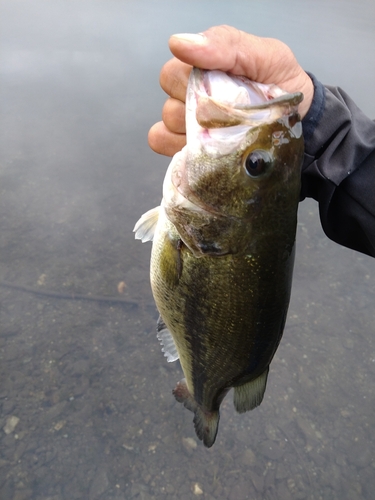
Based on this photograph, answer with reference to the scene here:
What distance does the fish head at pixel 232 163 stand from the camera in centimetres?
108

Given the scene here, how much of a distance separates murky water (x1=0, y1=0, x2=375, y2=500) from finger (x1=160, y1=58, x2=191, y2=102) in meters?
2.64

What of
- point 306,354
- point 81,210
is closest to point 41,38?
point 81,210

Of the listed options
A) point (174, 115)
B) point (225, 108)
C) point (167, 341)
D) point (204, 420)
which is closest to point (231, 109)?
point (225, 108)

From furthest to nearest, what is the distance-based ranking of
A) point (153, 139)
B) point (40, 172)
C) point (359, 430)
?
point (40, 172), point (359, 430), point (153, 139)

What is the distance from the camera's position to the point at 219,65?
3.67ft

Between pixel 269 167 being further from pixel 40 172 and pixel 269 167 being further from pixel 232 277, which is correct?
pixel 40 172

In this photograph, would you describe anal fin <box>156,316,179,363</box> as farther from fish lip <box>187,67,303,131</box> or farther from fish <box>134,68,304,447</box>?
fish lip <box>187,67,303,131</box>

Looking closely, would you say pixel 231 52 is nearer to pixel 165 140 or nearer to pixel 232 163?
pixel 232 163

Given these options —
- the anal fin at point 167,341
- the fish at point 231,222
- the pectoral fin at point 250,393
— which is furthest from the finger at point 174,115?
the pectoral fin at point 250,393

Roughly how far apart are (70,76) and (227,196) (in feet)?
24.6

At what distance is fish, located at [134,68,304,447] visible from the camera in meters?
1.10

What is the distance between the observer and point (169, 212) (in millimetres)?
1260

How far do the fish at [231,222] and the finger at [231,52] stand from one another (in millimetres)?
46

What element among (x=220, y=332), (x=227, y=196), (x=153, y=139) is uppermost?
(x=227, y=196)
